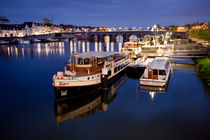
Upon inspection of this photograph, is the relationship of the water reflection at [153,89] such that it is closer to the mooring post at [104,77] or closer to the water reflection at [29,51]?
the mooring post at [104,77]

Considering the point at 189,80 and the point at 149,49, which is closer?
the point at 189,80

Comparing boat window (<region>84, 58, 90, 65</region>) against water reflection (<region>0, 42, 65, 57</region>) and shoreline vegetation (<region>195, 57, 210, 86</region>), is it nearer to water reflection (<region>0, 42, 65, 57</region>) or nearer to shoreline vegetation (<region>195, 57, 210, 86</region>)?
shoreline vegetation (<region>195, 57, 210, 86</region>)

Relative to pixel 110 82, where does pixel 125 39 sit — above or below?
above

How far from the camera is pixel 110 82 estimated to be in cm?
2312

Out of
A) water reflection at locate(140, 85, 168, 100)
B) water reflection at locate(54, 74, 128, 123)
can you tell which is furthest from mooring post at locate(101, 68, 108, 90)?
water reflection at locate(140, 85, 168, 100)

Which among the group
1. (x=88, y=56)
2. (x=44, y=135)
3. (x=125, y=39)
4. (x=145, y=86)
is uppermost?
(x=125, y=39)

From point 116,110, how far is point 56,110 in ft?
16.1

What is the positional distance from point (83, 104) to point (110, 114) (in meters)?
2.94

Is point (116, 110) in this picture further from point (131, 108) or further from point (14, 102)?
point (14, 102)

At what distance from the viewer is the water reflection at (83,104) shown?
15.0 metres

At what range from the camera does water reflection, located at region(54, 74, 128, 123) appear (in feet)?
49.1

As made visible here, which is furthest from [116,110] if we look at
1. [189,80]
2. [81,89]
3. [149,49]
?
[149,49]

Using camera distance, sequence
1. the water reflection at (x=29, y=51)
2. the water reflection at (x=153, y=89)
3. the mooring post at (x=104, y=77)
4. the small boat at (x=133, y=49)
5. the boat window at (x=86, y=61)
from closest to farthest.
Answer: the mooring post at (x=104, y=77) < the water reflection at (x=153, y=89) < the boat window at (x=86, y=61) < the small boat at (x=133, y=49) < the water reflection at (x=29, y=51)

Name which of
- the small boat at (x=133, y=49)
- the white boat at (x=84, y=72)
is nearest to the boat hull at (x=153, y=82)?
the white boat at (x=84, y=72)
